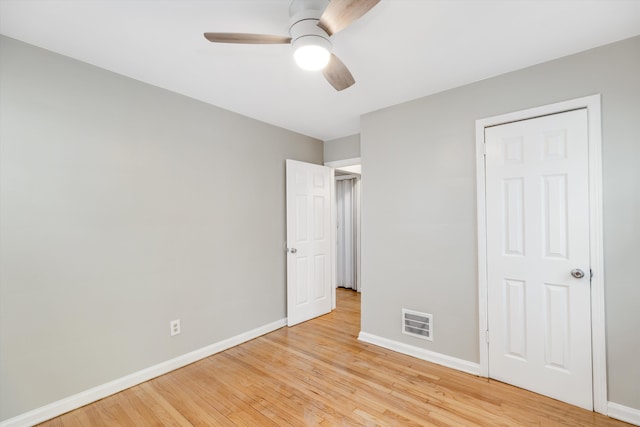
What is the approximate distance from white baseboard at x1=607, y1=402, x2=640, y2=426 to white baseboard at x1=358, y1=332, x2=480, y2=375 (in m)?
0.80

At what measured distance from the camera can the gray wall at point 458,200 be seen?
1896 mm

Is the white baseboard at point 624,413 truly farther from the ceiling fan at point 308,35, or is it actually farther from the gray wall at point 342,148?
the gray wall at point 342,148

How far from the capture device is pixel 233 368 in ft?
8.50

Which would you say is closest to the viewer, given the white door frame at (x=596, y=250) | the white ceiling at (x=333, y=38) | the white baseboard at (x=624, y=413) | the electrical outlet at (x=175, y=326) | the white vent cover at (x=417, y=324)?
the white ceiling at (x=333, y=38)

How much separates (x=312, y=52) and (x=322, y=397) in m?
2.35

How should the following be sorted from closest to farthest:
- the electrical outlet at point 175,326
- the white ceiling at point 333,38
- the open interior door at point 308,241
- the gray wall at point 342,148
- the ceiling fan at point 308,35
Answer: the ceiling fan at point 308,35, the white ceiling at point 333,38, the electrical outlet at point 175,326, the open interior door at point 308,241, the gray wall at point 342,148

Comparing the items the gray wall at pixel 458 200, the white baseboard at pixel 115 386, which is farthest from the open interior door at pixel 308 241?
the gray wall at pixel 458 200

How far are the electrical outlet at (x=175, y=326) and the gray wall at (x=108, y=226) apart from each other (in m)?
0.05

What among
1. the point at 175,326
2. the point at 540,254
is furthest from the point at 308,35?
the point at 175,326

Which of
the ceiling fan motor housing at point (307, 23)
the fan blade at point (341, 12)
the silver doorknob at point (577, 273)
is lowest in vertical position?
the silver doorknob at point (577, 273)

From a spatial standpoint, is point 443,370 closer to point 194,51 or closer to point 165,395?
point 165,395

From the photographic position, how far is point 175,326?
261 centimetres

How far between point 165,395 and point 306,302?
1914mm

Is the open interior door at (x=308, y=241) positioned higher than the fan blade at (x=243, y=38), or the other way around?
the fan blade at (x=243, y=38)
